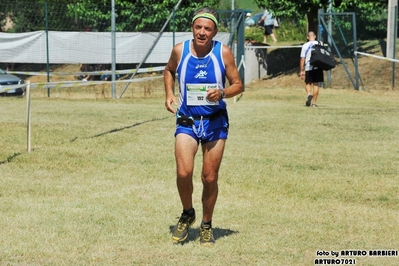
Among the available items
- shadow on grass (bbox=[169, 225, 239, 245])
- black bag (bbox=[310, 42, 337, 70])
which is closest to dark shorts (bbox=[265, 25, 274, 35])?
black bag (bbox=[310, 42, 337, 70])

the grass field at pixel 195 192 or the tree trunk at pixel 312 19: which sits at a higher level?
the tree trunk at pixel 312 19

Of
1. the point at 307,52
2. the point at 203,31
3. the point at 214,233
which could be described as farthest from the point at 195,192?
the point at 307,52

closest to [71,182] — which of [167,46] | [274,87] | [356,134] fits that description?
[356,134]

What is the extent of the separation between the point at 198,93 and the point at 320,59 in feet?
45.7

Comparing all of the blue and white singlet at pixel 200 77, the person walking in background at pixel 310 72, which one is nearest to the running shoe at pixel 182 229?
the blue and white singlet at pixel 200 77

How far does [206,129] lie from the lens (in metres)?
7.06

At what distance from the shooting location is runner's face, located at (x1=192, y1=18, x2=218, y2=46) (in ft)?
22.6

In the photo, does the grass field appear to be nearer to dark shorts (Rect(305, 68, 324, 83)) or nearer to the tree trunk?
dark shorts (Rect(305, 68, 324, 83))

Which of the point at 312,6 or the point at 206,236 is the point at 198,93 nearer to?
the point at 206,236

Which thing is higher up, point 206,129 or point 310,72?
point 310,72

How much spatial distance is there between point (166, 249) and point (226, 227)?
3.53ft

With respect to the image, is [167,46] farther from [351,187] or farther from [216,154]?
[216,154]

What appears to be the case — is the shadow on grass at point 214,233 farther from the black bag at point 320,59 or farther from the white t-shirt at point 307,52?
the white t-shirt at point 307,52

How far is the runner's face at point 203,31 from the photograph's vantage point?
22.6ft
